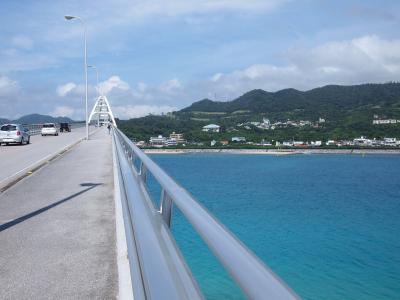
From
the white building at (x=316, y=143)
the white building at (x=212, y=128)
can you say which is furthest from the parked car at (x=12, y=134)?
the white building at (x=212, y=128)

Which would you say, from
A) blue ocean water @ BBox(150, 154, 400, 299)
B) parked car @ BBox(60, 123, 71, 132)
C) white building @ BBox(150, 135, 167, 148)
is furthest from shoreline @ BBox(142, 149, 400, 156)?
blue ocean water @ BBox(150, 154, 400, 299)

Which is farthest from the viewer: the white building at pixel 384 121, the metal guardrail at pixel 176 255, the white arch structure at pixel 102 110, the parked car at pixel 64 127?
the white building at pixel 384 121

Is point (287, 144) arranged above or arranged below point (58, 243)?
below

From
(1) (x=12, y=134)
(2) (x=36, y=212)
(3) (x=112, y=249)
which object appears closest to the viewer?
(3) (x=112, y=249)

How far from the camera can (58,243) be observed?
5766mm

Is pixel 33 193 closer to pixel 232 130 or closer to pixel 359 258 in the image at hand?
pixel 359 258

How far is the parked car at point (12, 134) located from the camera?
36094mm

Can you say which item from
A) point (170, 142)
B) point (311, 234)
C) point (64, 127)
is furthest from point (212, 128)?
point (311, 234)

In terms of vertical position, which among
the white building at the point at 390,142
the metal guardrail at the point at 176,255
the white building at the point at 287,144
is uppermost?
the metal guardrail at the point at 176,255

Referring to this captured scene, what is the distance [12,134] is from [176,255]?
117 ft

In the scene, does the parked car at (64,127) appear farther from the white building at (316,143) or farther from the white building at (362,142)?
the white building at (316,143)

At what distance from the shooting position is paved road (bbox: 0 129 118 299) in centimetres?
411

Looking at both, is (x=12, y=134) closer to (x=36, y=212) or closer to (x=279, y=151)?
(x=36, y=212)

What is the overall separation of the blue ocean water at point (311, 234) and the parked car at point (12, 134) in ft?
42.6
